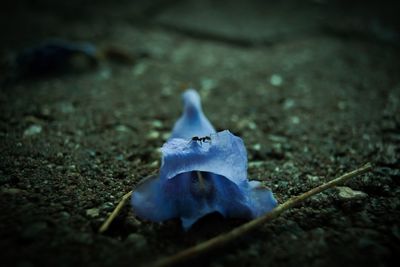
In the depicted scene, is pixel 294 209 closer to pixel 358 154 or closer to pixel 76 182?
pixel 358 154

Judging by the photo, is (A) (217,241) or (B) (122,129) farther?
(B) (122,129)

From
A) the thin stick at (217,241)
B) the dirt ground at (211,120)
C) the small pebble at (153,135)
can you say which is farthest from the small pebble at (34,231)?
the small pebble at (153,135)

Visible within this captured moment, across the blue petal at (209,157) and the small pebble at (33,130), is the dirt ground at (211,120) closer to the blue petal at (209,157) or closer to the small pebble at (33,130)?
the small pebble at (33,130)

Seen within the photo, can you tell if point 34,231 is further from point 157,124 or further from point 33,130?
point 157,124

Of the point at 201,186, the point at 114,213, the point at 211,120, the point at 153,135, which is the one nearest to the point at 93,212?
the point at 114,213

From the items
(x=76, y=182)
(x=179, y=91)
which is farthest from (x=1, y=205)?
(x=179, y=91)

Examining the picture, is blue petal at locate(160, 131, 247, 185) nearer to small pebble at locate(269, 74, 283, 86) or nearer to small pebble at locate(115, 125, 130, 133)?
small pebble at locate(115, 125, 130, 133)

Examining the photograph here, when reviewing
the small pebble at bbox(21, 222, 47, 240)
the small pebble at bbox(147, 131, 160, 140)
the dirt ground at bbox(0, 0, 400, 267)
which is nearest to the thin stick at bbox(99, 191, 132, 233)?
the dirt ground at bbox(0, 0, 400, 267)
